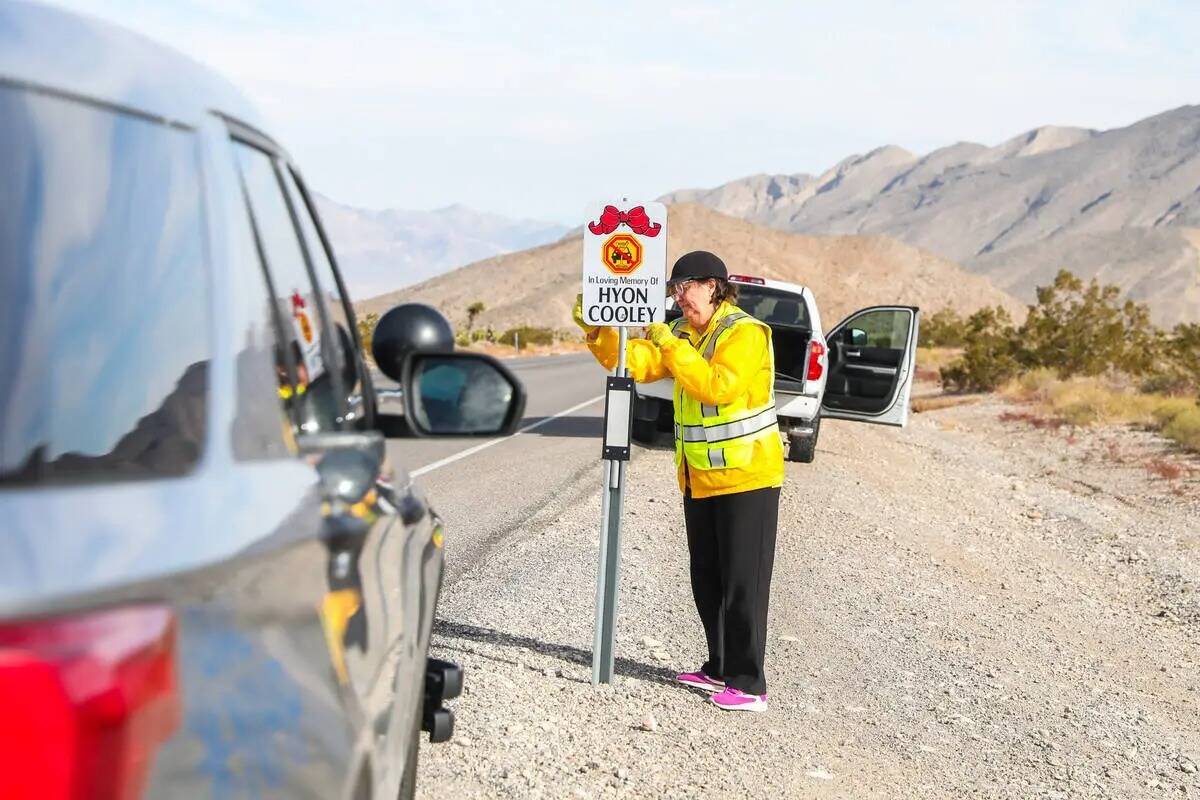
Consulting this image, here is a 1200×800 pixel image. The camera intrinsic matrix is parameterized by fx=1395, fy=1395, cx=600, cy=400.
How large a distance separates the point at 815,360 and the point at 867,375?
30.9 inches

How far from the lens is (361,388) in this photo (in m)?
2.79

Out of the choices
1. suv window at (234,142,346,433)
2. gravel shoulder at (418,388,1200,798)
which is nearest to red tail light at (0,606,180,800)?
suv window at (234,142,346,433)

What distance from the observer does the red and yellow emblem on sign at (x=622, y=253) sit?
585 centimetres

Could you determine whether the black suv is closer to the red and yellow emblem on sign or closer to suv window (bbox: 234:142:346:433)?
suv window (bbox: 234:142:346:433)

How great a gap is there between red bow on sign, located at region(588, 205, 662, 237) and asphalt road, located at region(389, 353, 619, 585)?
1.40m

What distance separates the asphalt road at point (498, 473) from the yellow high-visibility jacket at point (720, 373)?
3.76 feet

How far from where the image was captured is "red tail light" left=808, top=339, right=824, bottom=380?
1457 centimetres

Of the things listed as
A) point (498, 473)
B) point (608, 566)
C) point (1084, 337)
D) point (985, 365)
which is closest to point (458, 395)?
point (608, 566)

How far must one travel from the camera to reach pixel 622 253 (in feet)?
19.3

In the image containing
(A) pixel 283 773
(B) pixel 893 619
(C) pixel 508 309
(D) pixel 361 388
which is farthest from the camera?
(C) pixel 508 309

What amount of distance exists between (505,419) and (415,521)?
29cm

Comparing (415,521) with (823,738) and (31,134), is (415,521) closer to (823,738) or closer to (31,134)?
(31,134)

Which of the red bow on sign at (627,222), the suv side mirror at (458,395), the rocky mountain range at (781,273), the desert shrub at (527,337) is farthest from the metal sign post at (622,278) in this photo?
the rocky mountain range at (781,273)

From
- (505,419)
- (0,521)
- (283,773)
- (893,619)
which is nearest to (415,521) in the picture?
(505,419)
